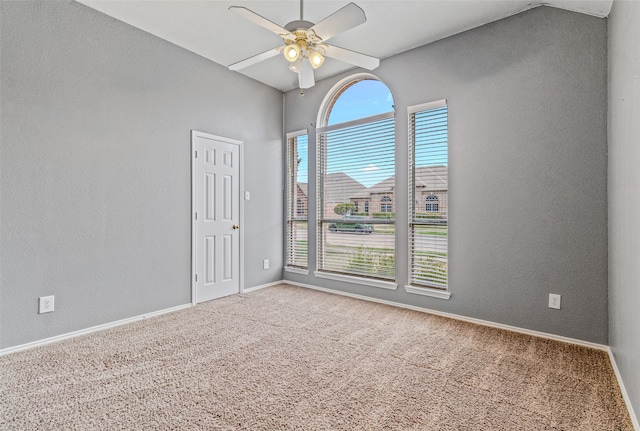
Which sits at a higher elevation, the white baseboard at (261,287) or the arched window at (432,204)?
the arched window at (432,204)

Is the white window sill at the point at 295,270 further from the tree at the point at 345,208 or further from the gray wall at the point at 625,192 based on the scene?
the gray wall at the point at 625,192

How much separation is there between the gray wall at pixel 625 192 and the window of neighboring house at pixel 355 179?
6.34 ft

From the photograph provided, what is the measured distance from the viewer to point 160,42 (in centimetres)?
335

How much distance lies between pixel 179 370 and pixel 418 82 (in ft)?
11.7

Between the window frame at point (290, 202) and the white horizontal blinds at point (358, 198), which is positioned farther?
the window frame at point (290, 202)

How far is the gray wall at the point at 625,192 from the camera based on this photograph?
1672 millimetres

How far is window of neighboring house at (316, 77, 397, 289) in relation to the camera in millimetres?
3846

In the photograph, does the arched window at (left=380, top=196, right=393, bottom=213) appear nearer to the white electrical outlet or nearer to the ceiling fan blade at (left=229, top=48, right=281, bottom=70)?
the ceiling fan blade at (left=229, top=48, right=281, bottom=70)

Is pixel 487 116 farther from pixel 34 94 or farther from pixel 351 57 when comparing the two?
pixel 34 94

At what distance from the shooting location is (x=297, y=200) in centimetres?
477

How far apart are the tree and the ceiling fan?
1.97m

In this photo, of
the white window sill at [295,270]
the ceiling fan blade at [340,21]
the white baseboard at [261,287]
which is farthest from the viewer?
the white window sill at [295,270]

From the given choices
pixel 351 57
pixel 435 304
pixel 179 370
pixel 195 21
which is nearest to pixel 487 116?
pixel 351 57

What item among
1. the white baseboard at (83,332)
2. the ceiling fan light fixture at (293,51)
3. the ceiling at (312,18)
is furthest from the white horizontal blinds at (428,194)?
the white baseboard at (83,332)
